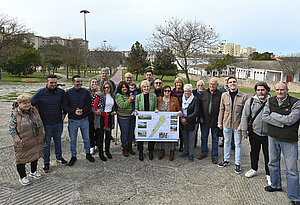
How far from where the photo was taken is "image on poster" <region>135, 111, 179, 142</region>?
5410 mm

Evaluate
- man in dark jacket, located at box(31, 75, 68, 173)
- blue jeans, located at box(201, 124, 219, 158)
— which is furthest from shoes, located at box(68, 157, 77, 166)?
blue jeans, located at box(201, 124, 219, 158)

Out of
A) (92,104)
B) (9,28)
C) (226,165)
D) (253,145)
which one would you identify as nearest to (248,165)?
(226,165)

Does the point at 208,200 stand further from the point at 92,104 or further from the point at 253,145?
the point at 92,104

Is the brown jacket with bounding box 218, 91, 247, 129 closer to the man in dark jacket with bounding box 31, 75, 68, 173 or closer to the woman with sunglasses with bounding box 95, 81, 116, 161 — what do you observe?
the woman with sunglasses with bounding box 95, 81, 116, 161

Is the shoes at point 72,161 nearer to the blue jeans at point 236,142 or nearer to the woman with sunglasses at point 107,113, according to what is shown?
the woman with sunglasses at point 107,113

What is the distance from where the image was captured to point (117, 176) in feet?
15.4

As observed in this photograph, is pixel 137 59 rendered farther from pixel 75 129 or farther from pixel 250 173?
pixel 250 173

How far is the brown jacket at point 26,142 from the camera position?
4.06 m

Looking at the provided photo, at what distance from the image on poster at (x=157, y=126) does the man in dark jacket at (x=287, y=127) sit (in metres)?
2.12

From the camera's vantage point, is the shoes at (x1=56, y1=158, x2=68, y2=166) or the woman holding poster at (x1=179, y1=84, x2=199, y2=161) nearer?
the shoes at (x1=56, y1=158, x2=68, y2=166)

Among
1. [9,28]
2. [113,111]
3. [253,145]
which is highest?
[9,28]

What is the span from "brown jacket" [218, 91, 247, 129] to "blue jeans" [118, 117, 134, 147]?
226 cm

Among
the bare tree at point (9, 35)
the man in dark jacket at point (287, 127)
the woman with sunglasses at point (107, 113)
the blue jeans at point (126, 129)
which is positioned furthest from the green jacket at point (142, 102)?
the bare tree at point (9, 35)

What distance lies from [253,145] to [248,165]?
918 mm
